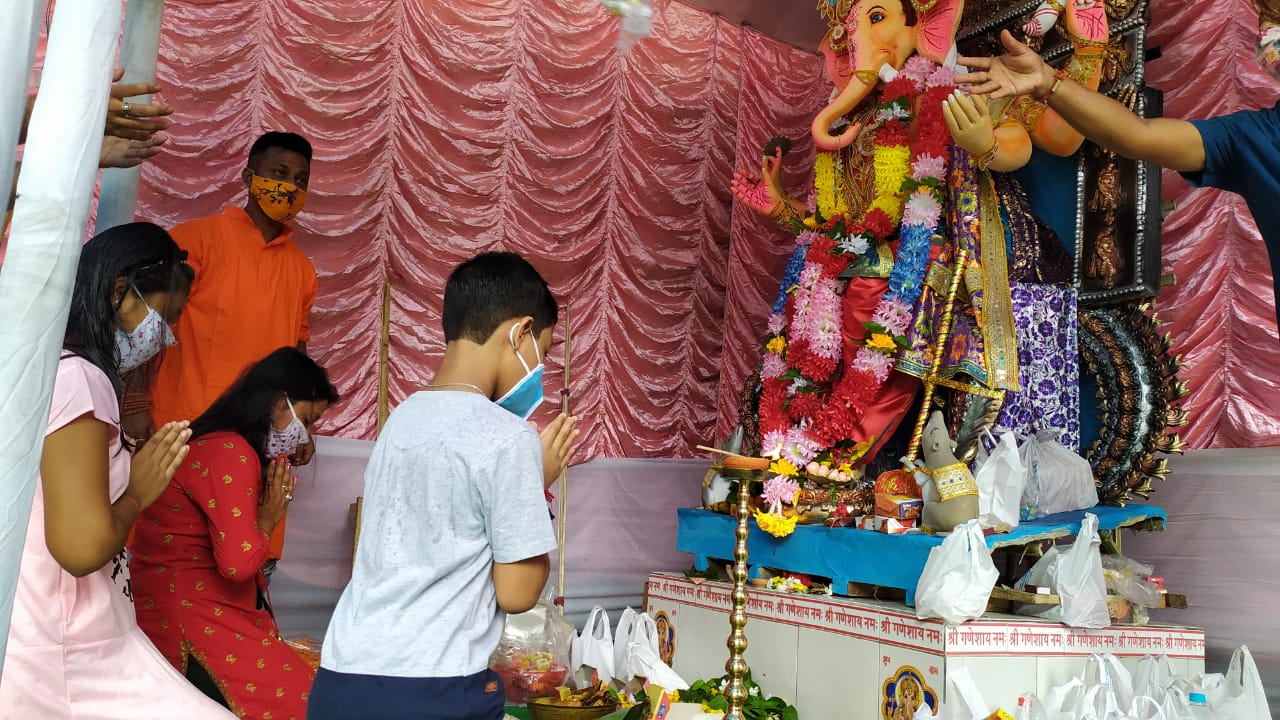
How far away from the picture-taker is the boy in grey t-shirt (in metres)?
1.81

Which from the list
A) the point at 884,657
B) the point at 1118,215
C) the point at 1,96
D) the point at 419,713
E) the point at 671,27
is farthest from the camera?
the point at 671,27

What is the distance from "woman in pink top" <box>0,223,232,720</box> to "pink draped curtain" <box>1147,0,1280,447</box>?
4.73 meters

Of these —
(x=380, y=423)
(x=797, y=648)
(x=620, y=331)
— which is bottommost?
(x=797, y=648)

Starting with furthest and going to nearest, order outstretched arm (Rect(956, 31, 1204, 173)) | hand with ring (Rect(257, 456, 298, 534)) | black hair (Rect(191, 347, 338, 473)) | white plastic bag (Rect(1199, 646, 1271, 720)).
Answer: white plastic bag (Rect(1199, 646, 1271, 720)) < hand with ring (Rect(257, 456, 298, 534)) < black hair (Rect(191, 347, 338, 473)) < outstretched arm (Rect(956, 31, 1204, 173))

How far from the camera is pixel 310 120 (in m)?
5.25

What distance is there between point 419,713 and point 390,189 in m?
4.08

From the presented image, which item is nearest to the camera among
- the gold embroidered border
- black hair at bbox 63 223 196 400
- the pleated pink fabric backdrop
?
black hair at bbox 63 223 196 400

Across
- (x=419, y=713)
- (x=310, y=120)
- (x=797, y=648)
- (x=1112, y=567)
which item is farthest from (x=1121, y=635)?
(x=310, y=120)

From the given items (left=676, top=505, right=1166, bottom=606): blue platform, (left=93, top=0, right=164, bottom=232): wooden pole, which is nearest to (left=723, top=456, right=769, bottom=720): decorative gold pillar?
(left=676, top=505, right=1166, bottom=606): blue platform

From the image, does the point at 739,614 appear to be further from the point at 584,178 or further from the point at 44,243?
the point at 584,178

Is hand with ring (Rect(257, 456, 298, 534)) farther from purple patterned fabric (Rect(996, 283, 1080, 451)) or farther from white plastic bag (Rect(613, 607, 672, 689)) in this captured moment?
purple patterned fabric (Rect(996, 283, 1080, 451))

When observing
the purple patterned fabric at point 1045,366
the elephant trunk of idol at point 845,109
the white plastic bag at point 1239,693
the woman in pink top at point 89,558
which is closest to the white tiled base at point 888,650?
the white plastic bag at point 1239,693

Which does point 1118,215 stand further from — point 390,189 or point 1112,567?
point 390,189

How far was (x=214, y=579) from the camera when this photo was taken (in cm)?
312
